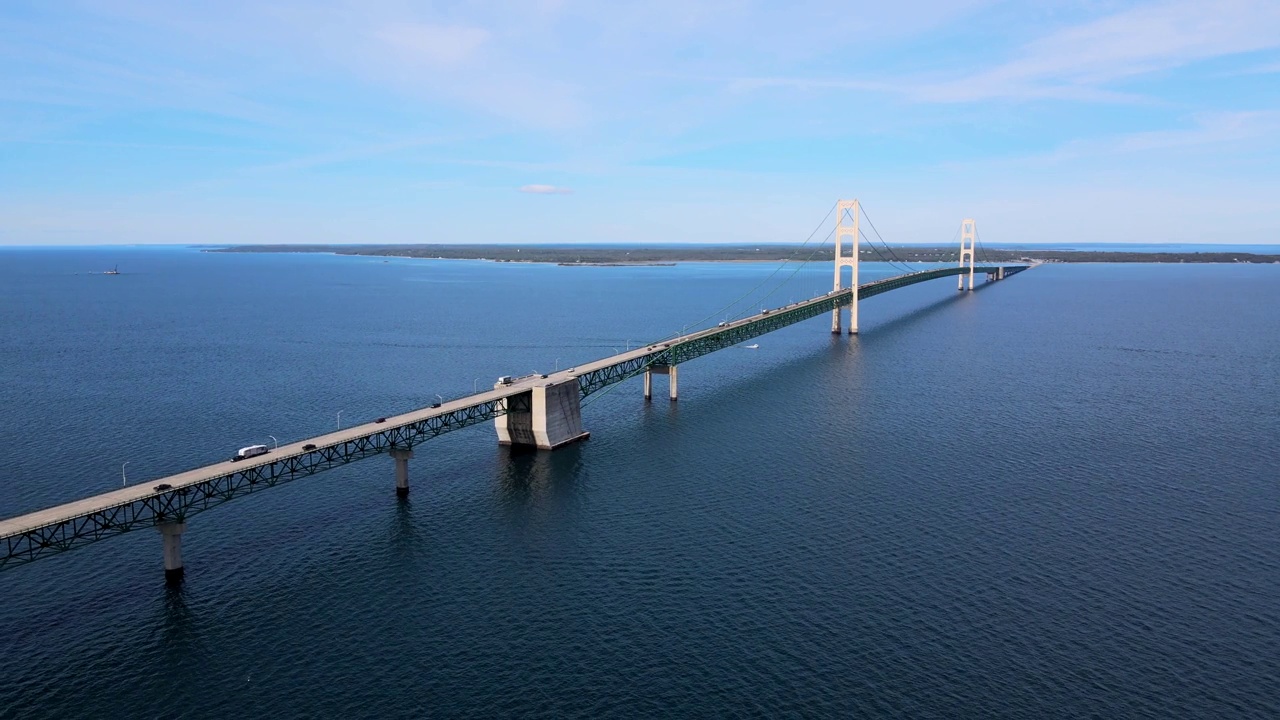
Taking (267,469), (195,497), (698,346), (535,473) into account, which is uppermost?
(698,346)

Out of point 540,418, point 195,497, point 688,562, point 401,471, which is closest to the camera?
point 195,497

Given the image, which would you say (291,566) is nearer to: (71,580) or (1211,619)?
(71,580)

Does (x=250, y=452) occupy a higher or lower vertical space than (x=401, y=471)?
higher

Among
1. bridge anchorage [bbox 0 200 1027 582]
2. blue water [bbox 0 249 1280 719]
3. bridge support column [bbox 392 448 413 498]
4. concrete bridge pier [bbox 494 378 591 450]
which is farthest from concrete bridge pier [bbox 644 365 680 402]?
bridge support column [bbox 392 448 413 498]

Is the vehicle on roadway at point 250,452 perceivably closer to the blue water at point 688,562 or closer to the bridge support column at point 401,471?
the blue water at point 688,562

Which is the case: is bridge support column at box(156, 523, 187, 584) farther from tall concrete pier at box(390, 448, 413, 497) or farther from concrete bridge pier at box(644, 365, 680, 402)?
concrete bridge pier at box(644, 365, 680, 402)

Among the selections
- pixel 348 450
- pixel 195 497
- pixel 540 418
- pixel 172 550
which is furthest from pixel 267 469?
pixel 540 418

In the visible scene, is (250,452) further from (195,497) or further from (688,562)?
(688,562)

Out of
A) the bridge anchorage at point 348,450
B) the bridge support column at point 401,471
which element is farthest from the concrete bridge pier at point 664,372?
the bridge support column at point 401,471
